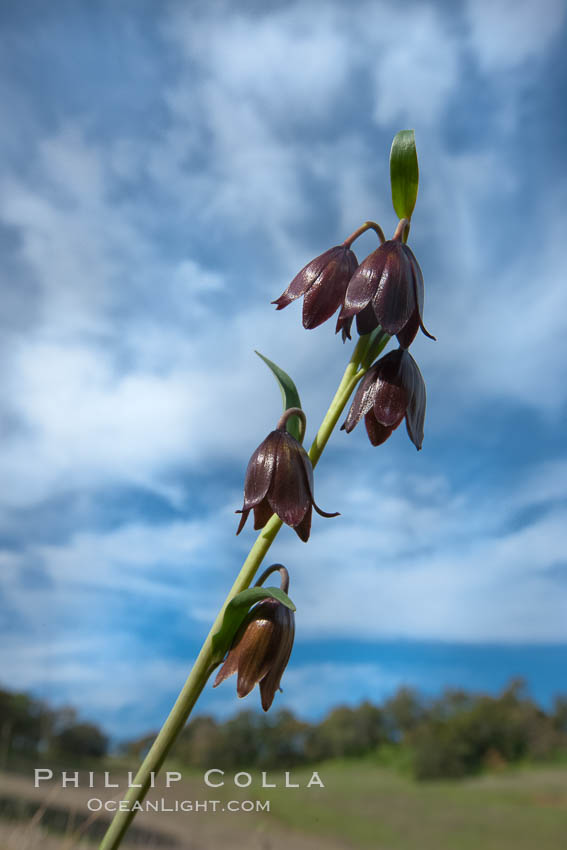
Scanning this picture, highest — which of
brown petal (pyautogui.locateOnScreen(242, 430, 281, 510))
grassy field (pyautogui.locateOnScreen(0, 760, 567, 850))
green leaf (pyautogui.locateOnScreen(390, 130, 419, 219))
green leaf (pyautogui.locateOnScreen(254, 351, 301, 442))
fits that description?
green leaf (pyautogui.locateOnScreen(390, 130, 419, 219))

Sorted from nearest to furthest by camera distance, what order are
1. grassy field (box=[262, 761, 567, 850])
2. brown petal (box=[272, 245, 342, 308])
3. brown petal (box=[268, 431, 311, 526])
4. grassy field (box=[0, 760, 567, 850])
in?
brown petal (box=[268, 431, 311, 526]), brown petal (box=[272, 245, 342, 308]), grassy field (box=[0, 760, 567, 850]), grassy field (box=[262, 761, 567, 850])

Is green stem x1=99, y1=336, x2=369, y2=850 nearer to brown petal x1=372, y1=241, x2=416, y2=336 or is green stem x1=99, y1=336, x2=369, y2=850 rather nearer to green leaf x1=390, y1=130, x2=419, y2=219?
brown petal x1=372, y1=241, x2=416, y2=336

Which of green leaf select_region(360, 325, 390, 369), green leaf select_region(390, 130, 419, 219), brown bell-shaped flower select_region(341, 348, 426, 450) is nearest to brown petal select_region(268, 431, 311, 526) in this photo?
brown bell-shaped flower select_region(341, 348, 426, 450)

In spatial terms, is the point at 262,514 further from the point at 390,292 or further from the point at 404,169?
the point at 404,169


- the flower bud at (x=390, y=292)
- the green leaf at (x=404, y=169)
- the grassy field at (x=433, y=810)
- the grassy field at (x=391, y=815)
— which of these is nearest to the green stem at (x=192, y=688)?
the flower bud at (x=390, y=292)

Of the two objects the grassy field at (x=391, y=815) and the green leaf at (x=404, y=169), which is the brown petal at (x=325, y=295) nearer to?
the green leaf at (x=404, y=169)
